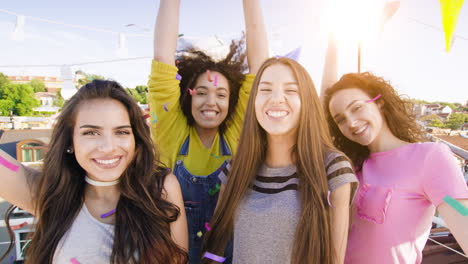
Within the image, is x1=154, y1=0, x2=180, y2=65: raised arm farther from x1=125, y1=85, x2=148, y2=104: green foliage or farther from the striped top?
the striped top

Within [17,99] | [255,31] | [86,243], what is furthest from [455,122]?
[17,99]

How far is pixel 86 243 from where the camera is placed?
3.70ft

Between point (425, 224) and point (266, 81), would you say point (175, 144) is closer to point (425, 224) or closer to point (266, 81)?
point (266, 81)

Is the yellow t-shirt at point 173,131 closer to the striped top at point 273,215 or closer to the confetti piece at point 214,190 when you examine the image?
the confetti piece at point 214,190

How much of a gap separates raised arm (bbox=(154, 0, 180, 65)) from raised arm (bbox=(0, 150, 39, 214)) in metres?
0.90

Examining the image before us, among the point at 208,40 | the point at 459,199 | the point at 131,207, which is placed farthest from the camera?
the point at 208,40

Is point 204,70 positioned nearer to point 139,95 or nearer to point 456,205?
point 456,205

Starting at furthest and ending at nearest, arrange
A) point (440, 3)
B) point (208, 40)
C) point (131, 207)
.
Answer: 1. point (208, 40)
2. point (440, 3)
3. point (131, 207)

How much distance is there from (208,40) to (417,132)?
147 cm

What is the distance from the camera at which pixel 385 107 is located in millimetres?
1639

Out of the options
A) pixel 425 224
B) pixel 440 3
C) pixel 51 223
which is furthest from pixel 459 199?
pixel 51 223

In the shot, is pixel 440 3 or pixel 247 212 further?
pixel 440 3

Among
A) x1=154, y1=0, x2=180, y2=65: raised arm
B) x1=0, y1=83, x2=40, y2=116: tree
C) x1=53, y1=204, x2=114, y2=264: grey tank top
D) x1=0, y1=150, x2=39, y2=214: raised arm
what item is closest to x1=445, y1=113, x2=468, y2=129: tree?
x1=154, y1=0, x2=180, y2=65: raised arm

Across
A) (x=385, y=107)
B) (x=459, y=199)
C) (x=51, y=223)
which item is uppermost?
(x=385, y=107)
